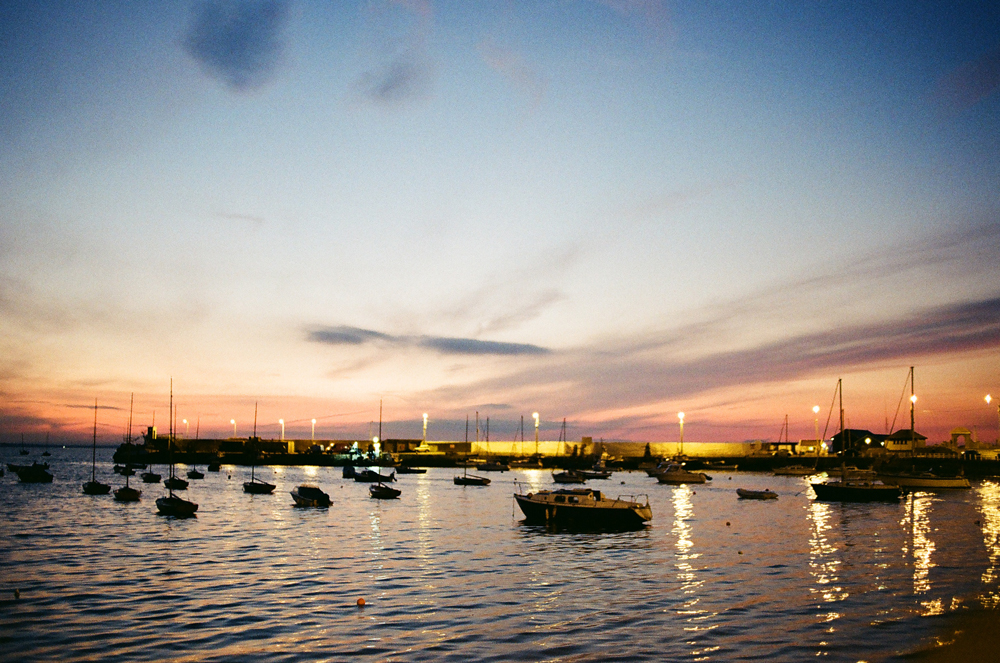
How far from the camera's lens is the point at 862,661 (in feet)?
80.3

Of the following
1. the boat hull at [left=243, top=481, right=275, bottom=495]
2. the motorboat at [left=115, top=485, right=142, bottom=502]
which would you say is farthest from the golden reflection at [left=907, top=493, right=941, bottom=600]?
the motorboat at [left=115, top=485, right=142, bottom=502]

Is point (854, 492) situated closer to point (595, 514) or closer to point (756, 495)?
point (756, 495)

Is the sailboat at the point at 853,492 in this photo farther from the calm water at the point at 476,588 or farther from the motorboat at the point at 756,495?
the calm water at the point at 476,588

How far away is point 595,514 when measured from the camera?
62.2 meters

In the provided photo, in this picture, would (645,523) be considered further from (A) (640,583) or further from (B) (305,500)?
(B) (305,500)

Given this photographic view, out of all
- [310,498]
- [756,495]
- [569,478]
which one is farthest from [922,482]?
[310,498]

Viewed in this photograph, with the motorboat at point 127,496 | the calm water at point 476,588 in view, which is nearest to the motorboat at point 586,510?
the calm water at point 476,588

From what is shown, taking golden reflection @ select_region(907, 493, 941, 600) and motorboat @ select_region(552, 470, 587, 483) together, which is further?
motorboat @ select_region(552, 470, 587, 483)

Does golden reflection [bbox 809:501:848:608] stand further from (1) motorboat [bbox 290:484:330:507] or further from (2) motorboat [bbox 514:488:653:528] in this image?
(1) motorboat [bbox 290:484:330:507]

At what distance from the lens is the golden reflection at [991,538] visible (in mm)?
34969

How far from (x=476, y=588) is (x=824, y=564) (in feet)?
74.8

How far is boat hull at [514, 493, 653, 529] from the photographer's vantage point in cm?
6225

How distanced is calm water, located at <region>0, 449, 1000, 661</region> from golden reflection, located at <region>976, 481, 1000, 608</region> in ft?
0.96

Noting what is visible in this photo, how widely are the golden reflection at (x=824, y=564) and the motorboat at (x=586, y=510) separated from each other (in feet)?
45.6
